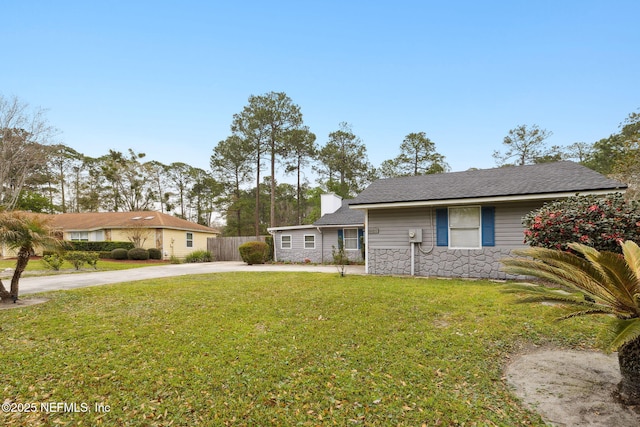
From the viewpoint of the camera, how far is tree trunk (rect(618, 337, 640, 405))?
2.42 m

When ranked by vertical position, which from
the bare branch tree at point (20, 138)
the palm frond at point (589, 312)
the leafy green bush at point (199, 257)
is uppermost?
the bare branch tree at point (20, 138)

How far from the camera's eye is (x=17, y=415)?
99.9 inches

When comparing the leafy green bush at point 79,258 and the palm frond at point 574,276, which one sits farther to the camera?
the leafy green bush at point 79,258

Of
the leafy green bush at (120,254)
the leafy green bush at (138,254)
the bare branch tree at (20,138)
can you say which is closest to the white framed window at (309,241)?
A: the leafy green bush at (138,254)

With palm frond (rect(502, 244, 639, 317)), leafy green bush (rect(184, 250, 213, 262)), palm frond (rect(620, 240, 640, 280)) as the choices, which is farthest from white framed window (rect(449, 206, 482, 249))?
leafy green bush (rect(184, 250, 213, 262))

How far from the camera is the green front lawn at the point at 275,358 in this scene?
2.54 m

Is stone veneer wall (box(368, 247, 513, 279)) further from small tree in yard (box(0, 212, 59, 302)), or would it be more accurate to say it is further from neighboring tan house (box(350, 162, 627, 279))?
small tree in yard (box(0, 212, 59, 302))

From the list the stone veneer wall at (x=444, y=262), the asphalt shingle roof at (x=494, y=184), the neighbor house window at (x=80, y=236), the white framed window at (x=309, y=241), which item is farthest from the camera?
the neighbor house window at (x=80, y=236)

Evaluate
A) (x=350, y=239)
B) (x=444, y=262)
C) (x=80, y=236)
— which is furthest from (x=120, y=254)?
(x=444, y=262)

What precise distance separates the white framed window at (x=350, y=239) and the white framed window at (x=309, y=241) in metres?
1.94

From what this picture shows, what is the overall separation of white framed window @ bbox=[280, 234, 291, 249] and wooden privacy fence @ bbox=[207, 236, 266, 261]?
241 cm

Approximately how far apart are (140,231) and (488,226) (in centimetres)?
2112

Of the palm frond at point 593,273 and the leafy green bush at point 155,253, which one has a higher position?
the palm frond at point 593,273

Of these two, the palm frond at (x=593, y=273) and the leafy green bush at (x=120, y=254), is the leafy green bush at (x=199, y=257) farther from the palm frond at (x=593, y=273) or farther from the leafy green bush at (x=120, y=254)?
the palm frond at (x=593, y=273)
